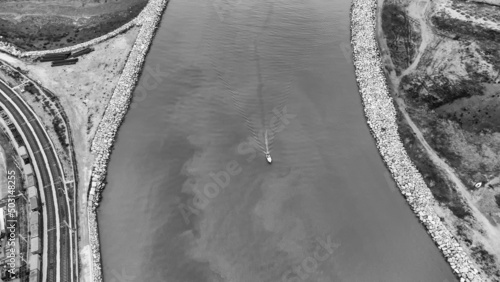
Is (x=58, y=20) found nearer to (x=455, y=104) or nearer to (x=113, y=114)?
(x=113, y=114)

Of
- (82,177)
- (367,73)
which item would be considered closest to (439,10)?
(367,73)

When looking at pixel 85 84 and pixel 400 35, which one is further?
pixel 400 35

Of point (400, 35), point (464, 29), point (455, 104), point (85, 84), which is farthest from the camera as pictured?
point (400, 35)

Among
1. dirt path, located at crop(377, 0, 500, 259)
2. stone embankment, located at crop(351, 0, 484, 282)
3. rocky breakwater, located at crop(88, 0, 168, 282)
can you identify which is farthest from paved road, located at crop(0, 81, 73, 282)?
dirt path, located at crop(377, 0, 500, 259)

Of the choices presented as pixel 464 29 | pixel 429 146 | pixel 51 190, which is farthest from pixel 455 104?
pixel 51 190

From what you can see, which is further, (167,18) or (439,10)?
(167,18)

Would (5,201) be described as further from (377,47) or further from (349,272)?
(377,47)

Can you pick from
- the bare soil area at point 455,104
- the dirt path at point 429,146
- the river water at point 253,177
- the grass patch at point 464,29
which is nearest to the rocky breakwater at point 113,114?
the river water at point 253,177
